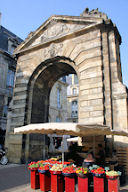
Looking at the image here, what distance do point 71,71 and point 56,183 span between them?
806cm

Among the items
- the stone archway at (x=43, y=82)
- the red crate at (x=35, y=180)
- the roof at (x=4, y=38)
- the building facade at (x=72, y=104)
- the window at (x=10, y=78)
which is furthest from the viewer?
the building facade at (x=72, y=104)

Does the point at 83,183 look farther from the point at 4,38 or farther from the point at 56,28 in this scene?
the point at 4,38

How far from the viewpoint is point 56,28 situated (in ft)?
35.7

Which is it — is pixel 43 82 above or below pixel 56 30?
below

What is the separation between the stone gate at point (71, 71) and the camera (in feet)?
26.4

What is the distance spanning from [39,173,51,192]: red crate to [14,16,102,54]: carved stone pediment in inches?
305

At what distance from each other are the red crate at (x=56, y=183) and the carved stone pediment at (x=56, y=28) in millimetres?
7773

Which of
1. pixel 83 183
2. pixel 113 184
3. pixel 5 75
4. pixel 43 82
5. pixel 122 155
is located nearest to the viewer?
pixel 113 184

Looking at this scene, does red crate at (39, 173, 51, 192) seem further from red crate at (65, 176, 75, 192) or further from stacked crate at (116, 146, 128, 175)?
stacked crate at (116, 146, 128, 175)

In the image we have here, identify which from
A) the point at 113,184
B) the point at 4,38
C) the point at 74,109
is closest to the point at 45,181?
the point at 113,184

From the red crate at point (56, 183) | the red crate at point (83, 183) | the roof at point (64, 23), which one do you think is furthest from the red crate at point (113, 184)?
the roof at point (64, 23)

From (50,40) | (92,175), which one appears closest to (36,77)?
(50,40)

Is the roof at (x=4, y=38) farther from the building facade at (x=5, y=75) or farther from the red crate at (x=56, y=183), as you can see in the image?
the red crate at (x=56, y=183)

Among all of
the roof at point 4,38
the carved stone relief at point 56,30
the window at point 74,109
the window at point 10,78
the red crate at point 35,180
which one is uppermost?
the roof at point 4,38
